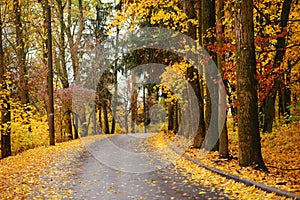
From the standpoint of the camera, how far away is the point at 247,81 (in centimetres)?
1098

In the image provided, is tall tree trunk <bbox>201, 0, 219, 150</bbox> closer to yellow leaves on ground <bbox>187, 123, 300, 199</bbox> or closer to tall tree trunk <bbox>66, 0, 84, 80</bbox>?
yellow leaves on ground <bbox>187, 123, 300, 199</bbox>

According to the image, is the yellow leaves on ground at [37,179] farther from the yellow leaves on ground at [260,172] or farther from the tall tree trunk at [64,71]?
the tall tree trunk at [64,71]

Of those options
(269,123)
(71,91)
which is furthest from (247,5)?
(71,91)

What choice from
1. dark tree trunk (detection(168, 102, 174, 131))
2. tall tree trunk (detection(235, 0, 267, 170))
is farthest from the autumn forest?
dark tree trunk (detection(168, 102, 174, 131))

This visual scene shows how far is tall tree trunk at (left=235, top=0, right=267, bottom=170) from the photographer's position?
11.0 metres

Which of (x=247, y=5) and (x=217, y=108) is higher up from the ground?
(x=247, y=5)

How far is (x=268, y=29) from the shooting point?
14977mm

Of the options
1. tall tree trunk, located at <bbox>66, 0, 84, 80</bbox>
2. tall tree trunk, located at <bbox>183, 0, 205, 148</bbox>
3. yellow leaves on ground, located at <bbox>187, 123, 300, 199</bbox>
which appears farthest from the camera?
tall tree trunk, located at <bbox>66, 0, 84, 80</bbox>

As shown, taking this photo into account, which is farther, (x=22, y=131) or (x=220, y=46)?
(x=22, y=131)

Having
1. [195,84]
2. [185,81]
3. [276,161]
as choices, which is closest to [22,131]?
[185,81]

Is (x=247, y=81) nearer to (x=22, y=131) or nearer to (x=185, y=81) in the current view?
(x=185, y=81)

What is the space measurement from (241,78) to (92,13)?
30.7 meters

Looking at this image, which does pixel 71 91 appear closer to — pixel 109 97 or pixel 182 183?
pixel 109 97

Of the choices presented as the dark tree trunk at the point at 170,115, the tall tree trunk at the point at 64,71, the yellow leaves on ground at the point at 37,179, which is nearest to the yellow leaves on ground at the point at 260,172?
the yellow leaves on ground at the point at 37,179
